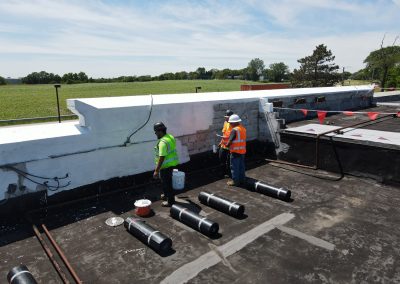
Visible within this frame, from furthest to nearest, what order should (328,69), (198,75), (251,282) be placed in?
(198,75)
(328,69)
(251,282)

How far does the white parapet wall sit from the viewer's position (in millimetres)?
6125

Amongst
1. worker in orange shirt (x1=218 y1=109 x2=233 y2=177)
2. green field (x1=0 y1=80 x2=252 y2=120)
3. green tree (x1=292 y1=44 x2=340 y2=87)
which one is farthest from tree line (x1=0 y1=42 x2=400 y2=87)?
worker in orange shirt (x1=218 y1=109 x2=233 y2=177)

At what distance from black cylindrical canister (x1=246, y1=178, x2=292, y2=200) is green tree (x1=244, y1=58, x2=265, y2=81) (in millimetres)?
143615

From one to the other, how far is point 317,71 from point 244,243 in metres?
64.3

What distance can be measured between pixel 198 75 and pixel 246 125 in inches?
5619

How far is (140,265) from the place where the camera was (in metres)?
4.76

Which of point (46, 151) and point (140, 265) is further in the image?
point (46, 151)

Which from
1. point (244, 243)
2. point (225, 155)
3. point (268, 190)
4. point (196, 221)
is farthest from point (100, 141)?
point (268, 190)

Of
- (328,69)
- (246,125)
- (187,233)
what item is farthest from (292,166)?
(328,69)

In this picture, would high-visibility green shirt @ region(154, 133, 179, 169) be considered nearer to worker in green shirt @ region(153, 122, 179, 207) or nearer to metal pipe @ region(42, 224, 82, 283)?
worker in green shirt @ region(153, 122, 179, 207)

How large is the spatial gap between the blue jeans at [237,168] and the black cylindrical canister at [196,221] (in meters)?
2.37

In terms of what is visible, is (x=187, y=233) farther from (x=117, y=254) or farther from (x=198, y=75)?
(x=198, y=75)

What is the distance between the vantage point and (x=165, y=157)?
664cm

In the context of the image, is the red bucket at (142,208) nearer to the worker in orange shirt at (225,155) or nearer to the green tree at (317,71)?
the worker in orange shirt at (225,155)
